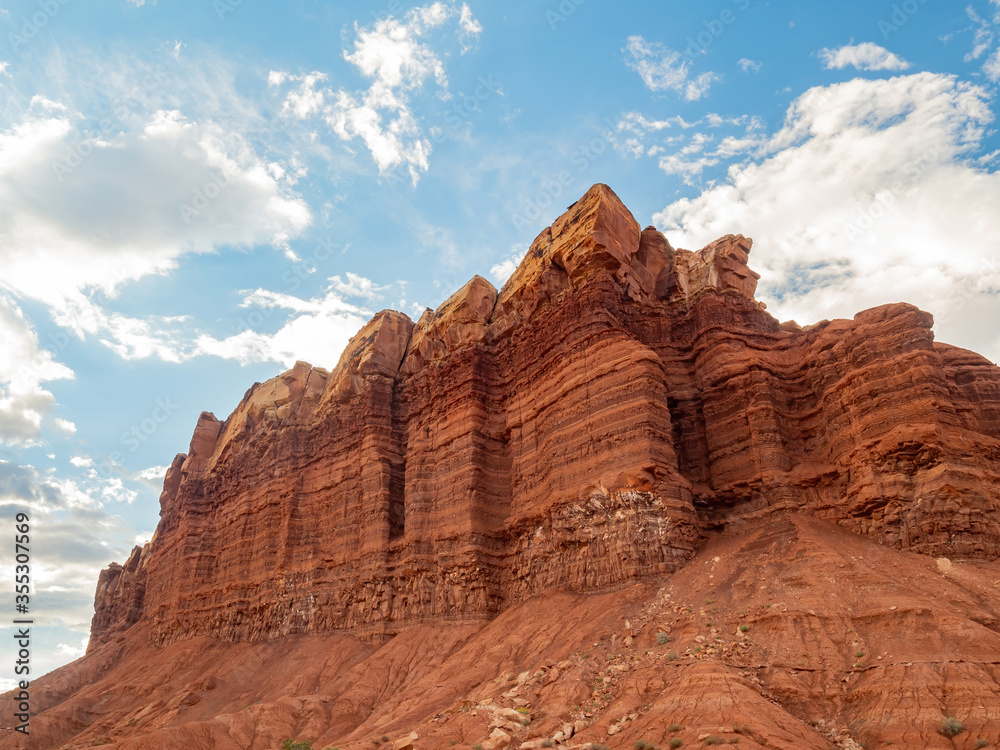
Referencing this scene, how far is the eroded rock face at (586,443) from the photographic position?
953 inches

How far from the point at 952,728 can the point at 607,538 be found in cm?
1367

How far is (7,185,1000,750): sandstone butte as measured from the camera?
56.2 ft

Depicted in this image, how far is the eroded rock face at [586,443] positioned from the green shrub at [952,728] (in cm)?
832

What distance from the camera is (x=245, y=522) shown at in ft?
162

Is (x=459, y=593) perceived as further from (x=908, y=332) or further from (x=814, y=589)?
(x=908, y=332)

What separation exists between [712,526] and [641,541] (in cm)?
414

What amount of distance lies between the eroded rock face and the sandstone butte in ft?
0.45

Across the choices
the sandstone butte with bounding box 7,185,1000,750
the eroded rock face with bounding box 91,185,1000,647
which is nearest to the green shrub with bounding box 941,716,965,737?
the sandstone butte with bounding box 7,185,1000,750

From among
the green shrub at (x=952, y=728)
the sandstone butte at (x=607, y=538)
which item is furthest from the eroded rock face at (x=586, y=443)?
the green shrub at (x=952, y=728)

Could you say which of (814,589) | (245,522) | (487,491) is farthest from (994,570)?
(245,522)

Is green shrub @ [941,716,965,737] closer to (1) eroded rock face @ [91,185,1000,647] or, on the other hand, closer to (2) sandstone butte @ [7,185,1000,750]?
(2) sandstone butte @ [7,185,1000,750]

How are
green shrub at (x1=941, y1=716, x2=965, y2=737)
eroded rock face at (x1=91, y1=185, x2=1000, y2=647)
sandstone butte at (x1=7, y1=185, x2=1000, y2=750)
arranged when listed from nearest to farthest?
1. green shrub at (x1=941, y1=716, x2=965, y2=737)
2. sandstone butte at (x1=7, y1=185, x2=1000, y2=750)
3. eroded rock face at (x1=91, y1=185, x2=1000, y2=647)

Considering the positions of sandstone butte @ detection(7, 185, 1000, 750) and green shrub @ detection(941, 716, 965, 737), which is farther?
sandstone butte @ detection(7, 185, 1000, 750)

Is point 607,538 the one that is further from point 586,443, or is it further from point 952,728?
point 952,728
